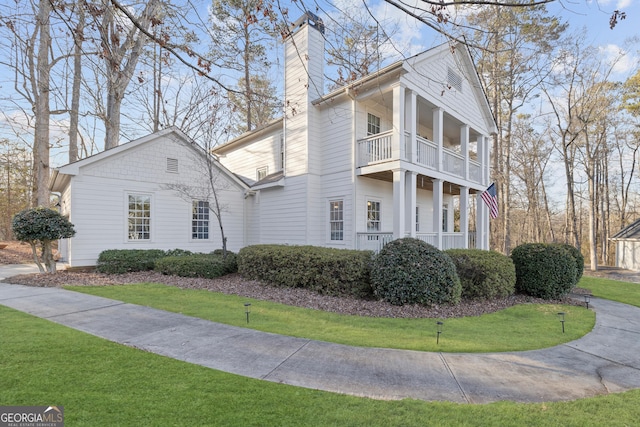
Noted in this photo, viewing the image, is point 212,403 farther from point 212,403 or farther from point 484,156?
point 484,156

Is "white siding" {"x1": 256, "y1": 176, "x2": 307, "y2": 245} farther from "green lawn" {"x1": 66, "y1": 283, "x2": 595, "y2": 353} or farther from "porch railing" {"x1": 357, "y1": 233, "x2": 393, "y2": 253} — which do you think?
"green lawn" {"x1": 66, "y1": 283, "x2": 595, "y2": 353}

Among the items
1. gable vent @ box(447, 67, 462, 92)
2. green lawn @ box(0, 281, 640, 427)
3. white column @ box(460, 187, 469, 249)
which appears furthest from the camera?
gable vent @ box(447, 67, 462, 92)

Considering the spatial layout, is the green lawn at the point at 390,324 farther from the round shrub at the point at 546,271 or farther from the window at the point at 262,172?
the window at the point at 262,172

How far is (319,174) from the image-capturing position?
12070 millimetres

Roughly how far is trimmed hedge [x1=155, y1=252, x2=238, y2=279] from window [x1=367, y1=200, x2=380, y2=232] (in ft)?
16.8

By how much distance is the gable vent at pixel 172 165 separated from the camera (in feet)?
40.4

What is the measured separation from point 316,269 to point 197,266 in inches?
167

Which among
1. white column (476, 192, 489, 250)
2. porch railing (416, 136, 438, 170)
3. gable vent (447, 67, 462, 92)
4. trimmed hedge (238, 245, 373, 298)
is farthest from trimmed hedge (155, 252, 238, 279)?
gable vent (447, 67, 462, 92)

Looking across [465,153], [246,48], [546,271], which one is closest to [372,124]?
[465,153]

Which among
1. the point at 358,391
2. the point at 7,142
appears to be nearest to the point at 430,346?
the point at 358,391

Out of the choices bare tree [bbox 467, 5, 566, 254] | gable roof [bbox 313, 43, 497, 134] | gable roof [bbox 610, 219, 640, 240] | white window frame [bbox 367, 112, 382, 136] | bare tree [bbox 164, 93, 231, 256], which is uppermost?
bare tree [bbox 467, 5, 566, 254]

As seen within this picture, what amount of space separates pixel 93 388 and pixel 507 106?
25.1 m

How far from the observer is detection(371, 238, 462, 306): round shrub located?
6.66 meters

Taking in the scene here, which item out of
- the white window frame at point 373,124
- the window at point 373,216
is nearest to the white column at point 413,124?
the white window frame at point 373,124
